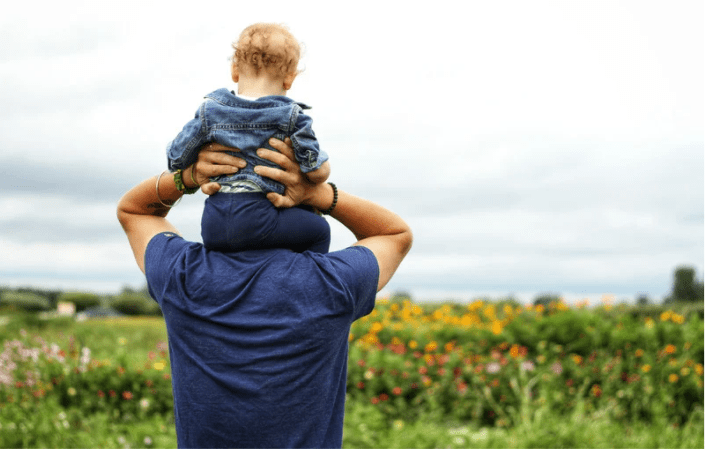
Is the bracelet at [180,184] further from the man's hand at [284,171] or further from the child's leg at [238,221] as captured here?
the man's hand at [284,171]

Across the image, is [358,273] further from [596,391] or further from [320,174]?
[596,391]

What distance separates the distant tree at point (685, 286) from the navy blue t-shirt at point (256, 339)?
7886 millimetres

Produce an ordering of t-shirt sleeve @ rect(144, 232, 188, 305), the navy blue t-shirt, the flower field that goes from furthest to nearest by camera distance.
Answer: the flower field → t-shirt sleeve @ rect(144, 232, 188, 305) → the navy blue t-shirt

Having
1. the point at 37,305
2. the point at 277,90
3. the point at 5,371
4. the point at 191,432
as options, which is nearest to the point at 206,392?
the point at 191,432

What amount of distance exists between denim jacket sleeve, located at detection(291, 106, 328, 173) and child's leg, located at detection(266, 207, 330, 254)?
0.15 metres

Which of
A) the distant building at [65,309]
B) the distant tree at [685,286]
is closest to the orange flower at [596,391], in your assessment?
the distant tree at [685,286]

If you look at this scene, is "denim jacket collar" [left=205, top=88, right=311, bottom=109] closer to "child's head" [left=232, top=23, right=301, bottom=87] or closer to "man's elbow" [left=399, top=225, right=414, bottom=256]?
"child's head" [left=232, top=23, right=301, bottom=87]

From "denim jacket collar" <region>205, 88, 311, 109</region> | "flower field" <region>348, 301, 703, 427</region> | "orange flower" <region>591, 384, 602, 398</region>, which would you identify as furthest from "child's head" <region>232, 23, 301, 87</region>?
"orange flower" <region>591, 384, 602, 398</region>

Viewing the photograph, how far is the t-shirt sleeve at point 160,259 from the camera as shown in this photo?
6.57 feet

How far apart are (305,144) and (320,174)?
0.12 meters

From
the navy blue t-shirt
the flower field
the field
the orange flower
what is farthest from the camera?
the orange flower

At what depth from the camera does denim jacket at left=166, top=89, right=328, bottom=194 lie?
6.39 feet

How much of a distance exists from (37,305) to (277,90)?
8.50m


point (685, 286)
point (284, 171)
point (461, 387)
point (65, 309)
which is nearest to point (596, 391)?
point (461, 387)
